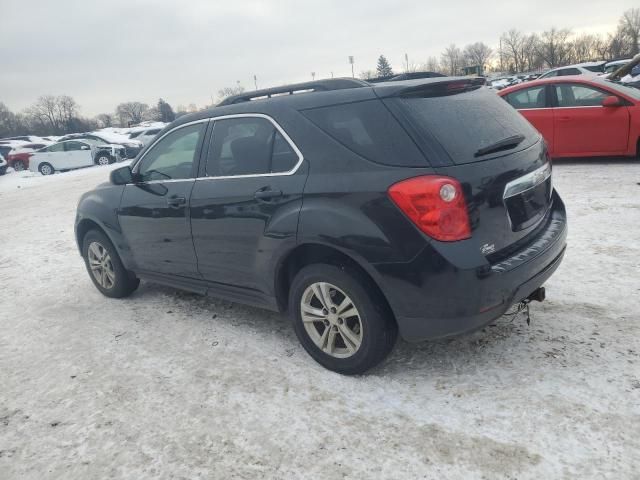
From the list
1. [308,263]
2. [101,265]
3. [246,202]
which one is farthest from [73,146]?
[308,263]

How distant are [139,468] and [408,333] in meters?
1.56

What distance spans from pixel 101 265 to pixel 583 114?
26.0ft

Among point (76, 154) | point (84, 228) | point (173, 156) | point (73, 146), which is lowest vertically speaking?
point (84, 228)

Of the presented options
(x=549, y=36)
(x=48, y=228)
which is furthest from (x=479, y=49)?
(x=48, y=228)

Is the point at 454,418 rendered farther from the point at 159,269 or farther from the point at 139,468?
the point at 159,269

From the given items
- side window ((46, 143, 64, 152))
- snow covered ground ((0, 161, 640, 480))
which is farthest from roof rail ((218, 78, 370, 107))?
side window ((46, 143, 64, 152))

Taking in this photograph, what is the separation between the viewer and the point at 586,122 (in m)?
8.78

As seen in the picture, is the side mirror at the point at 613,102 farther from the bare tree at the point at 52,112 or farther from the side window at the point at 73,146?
the bare tree at the point at 52,112

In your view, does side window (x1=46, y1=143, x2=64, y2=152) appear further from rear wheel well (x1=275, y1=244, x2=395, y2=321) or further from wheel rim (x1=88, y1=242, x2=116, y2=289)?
rear wheel well (x1=275, y1=244, x2=395, y2=321)

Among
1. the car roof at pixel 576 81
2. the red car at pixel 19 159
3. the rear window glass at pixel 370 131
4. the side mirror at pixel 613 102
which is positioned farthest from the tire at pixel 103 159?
the rear window glass at pixel 370 131

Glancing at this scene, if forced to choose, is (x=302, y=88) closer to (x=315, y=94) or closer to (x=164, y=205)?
(x=315, y=94)

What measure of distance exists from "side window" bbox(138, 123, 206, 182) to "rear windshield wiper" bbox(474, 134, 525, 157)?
83.7 inches

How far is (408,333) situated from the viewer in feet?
9.45

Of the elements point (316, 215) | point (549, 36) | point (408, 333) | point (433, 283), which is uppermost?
point (549, 36)
